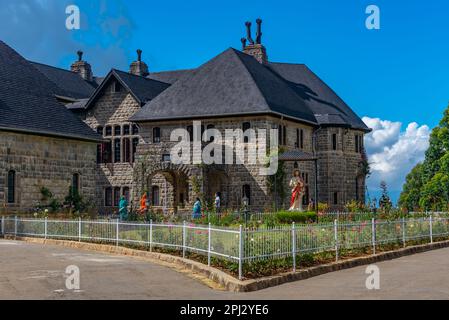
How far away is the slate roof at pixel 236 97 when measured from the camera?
41.8m

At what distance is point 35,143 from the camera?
112ft

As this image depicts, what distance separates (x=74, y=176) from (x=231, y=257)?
23490mm

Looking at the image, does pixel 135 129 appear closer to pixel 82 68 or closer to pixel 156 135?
pixel 156 135

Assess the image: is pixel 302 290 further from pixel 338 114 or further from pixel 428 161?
pixel 428 161

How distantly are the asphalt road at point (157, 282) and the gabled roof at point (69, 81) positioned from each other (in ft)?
121

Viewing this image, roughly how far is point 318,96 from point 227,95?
1106 cm

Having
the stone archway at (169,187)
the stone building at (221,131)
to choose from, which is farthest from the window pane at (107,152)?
the stone archway at (169,187)

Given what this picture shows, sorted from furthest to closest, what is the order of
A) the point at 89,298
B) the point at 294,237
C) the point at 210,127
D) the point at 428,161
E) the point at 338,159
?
the point at 428,161, the point at 338,159, the point at 210,127, the point at 294,237, the point at 89,298

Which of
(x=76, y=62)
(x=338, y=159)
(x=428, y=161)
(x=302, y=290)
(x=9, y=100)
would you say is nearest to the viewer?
(x=302, y=290)

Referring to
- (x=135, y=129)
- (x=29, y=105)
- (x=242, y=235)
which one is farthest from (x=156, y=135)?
(x=242, y=235)

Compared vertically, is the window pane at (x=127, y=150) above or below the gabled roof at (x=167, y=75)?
below

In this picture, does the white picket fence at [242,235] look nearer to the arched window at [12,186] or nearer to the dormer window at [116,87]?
the arched window at [12,186]

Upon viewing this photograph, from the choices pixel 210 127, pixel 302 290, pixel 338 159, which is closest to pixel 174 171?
pixel 210 127

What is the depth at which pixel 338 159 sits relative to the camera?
48.1m
